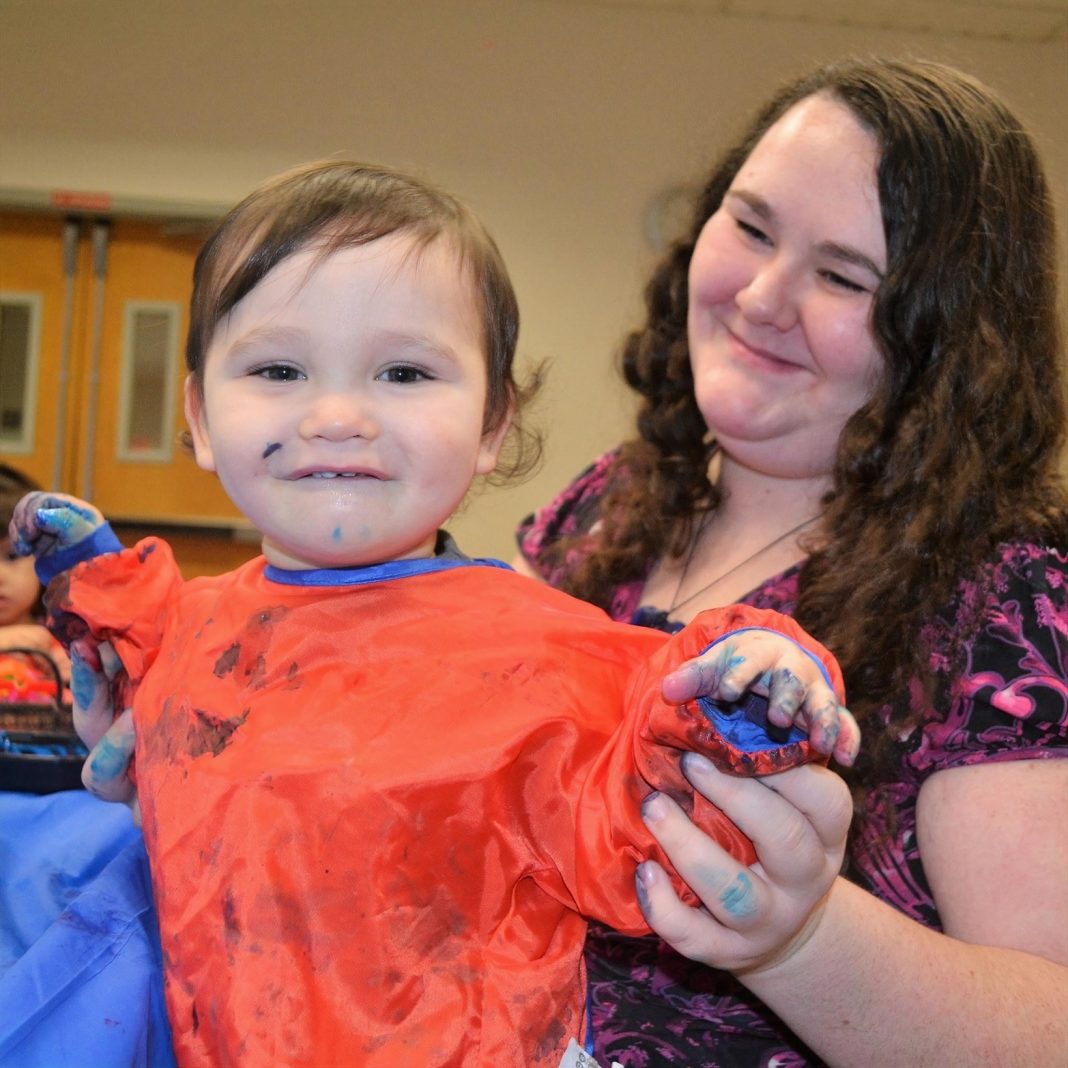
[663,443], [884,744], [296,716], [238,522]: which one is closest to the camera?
[296,716]

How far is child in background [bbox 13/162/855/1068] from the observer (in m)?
0.84

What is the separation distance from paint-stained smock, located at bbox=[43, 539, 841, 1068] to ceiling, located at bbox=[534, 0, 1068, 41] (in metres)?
4.22

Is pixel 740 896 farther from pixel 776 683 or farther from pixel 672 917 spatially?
pixel 776 683

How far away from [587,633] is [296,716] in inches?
9.6

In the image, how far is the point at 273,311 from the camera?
0.95 meters

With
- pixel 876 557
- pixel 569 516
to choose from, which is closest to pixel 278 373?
pixel 876 557

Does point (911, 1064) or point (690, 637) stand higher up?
point (690, 637)

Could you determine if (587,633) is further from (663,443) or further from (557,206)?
(557,206)

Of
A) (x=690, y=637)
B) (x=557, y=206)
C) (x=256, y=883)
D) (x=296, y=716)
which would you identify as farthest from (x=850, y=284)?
(x=557, y=206)

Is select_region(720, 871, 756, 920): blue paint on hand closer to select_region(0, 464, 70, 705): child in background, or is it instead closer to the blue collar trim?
the blue collar trim

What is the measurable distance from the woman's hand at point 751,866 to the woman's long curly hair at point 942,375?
0.34 metres

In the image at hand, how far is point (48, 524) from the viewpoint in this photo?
1058mm

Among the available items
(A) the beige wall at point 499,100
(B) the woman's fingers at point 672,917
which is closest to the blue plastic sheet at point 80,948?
(B) the woman's fingers at point 672,917

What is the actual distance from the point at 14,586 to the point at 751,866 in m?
1.99
